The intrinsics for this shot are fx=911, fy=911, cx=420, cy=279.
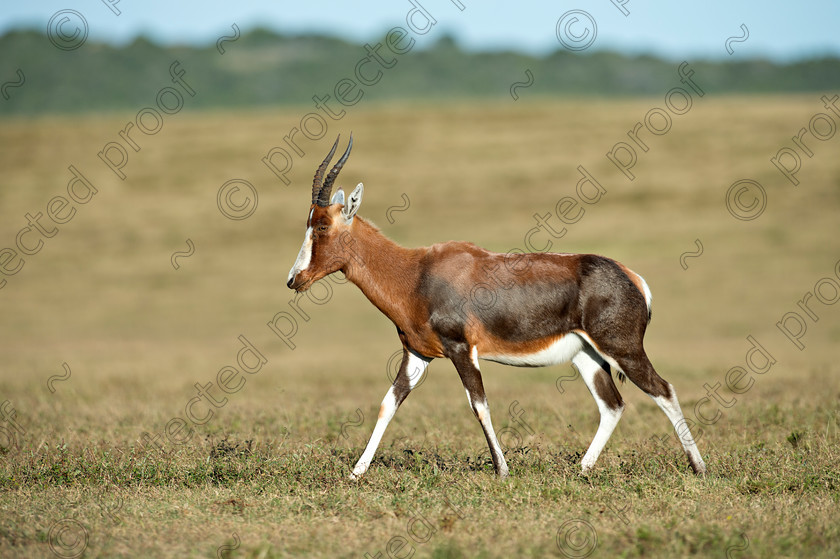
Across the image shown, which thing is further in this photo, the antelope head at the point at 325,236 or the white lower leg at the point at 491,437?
the antelope head at the point at 325,236

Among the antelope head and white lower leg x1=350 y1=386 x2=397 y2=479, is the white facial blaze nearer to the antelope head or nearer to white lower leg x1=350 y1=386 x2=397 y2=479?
the antelope head

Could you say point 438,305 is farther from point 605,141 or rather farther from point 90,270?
point 605,141

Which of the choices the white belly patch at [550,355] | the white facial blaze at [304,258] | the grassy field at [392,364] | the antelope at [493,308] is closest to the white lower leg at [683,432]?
the antelope at [493,308]

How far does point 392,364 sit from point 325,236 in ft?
40.0

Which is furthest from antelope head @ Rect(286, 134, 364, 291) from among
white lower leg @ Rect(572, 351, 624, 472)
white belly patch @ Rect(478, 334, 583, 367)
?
white lower leg @ Rect(572, 351, 624, 472)

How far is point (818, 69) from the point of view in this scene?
166 m

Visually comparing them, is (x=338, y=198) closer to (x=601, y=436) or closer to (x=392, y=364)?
(x=601, y=436)

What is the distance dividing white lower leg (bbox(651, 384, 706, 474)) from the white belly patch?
96 centimetres

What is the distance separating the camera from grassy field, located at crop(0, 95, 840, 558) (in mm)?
7121

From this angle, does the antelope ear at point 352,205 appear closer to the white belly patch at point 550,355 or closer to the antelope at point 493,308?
the antelope at point 493,308

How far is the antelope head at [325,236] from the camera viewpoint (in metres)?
9.30

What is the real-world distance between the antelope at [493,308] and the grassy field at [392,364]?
69 centimetres

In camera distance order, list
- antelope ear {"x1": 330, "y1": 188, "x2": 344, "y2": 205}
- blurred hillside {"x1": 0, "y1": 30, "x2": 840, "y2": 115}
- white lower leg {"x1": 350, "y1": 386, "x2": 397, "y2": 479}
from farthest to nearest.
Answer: blurred hillside {"x1": 0, "y1": 30, "x2": 840, "y2": 115}, antelope ear {"x1": 330, "y1": 188, "x2": 344, "y2": 205}, white lower leg {"x1": 350, "y1": 386, "x2": 397, "y2": 479}

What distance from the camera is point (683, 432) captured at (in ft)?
28.8
